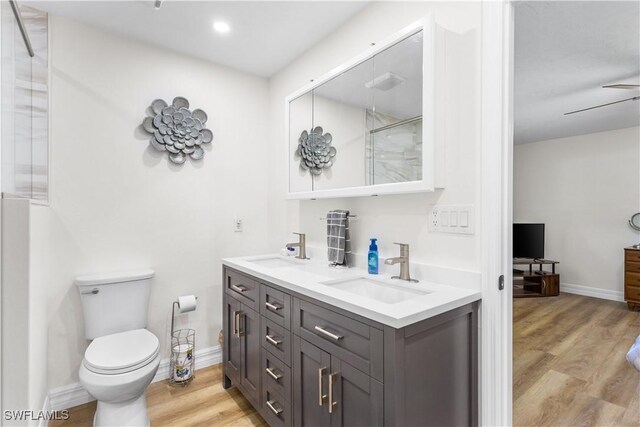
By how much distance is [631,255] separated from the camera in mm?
3928

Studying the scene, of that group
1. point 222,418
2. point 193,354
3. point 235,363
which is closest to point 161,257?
point 193,354

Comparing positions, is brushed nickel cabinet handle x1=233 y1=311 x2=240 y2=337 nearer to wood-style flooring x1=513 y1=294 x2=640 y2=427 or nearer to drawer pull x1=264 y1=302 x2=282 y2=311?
drawer pull x1=264 y1=302 x2=282 y2=311

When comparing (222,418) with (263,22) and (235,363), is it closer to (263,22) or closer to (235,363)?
(235,363)

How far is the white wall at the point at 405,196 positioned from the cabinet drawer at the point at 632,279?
420 centimetres

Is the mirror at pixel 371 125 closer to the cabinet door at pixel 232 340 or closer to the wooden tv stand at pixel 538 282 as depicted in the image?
the cabinet door at pixel 232 340

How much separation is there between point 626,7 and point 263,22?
217 centimetres

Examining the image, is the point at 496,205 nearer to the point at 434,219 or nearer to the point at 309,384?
the point at 434,219

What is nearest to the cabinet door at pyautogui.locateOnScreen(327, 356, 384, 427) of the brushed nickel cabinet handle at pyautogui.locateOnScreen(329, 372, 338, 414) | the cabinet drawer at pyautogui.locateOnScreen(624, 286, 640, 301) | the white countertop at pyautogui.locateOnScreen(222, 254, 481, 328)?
the brushed nickel cabinet handle at pyautogui.locateOnScreen(329, 372, 338, 414)

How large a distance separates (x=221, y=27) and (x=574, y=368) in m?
3.64

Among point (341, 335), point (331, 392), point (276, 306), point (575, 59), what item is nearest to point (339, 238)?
point (276, 306)

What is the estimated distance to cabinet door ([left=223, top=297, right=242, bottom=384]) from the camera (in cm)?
196

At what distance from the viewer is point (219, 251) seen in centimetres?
254

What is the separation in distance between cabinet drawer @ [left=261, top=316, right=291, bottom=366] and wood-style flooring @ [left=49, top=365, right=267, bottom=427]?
0.53 meters

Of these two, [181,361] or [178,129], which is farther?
[178,129]
